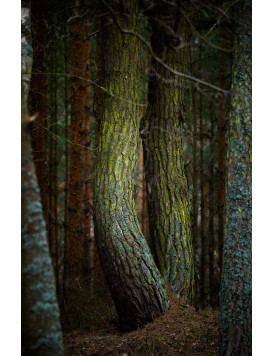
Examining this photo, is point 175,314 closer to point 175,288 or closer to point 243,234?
point 175,288

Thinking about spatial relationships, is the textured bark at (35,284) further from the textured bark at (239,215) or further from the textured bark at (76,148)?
the textured bark at (76,148)

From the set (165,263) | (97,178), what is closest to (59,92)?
(97,178)

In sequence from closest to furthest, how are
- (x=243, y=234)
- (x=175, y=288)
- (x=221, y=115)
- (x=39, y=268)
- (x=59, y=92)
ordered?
(x=39, y=268)
(x=243, y=234)
(x=175, y=288)
(x=221, y=115)
(x=59, y=92)

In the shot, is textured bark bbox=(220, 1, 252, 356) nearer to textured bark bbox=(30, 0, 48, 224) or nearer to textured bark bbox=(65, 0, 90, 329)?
textured bark bbox=(30, 0, 48, 224)

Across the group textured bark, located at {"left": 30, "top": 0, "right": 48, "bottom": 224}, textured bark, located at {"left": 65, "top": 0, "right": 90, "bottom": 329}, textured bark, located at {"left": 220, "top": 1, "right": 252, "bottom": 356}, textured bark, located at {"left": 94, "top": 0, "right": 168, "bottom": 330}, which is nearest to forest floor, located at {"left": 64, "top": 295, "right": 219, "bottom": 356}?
textured bark, located at {"left": 94, "top": 0, "right": 168, "bottom": 330}

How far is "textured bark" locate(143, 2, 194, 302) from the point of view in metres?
4.85

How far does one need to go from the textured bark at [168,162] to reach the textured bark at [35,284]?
255cm

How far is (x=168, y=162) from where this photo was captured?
508 cm

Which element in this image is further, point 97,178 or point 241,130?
point 97,178

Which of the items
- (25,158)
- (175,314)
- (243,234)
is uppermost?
(25,158)

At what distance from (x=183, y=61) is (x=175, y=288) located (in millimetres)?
3582

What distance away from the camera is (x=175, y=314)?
13.6 ft

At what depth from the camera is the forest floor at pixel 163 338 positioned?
11.8 ft

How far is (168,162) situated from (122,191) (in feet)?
3.88
